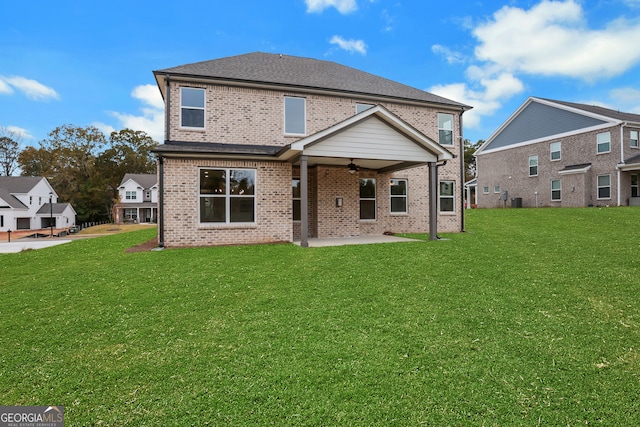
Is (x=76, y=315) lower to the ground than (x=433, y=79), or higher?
lower

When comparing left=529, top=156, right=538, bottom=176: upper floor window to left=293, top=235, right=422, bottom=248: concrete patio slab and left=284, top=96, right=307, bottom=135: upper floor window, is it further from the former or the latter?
left=284, top=96, right=307, bottom=135: upper floor window

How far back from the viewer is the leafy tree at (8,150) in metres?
Result: 57.5

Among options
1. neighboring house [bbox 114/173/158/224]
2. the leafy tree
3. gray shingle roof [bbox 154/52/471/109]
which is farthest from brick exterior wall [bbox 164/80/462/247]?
the leafy tree

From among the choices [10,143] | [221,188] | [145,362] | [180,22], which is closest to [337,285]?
[145,362]

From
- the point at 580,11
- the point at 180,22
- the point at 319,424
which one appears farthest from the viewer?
the point at 180,22

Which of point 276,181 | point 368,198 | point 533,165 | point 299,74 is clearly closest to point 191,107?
point 276,181

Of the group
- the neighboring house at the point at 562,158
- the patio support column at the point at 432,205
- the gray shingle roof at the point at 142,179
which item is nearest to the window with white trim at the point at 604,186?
the neighboring house at the point at 562,158

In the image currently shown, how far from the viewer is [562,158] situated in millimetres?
24500

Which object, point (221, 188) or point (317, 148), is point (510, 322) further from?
point (221, 188)

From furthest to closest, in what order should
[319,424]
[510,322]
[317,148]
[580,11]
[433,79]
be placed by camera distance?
[433,79], [580,11], [317,148], [510,322], [319,424]

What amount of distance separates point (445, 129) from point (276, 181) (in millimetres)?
8616

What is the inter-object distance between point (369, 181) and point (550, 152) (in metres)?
19.8

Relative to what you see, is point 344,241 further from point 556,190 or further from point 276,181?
point 556,190

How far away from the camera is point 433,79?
2480cm
